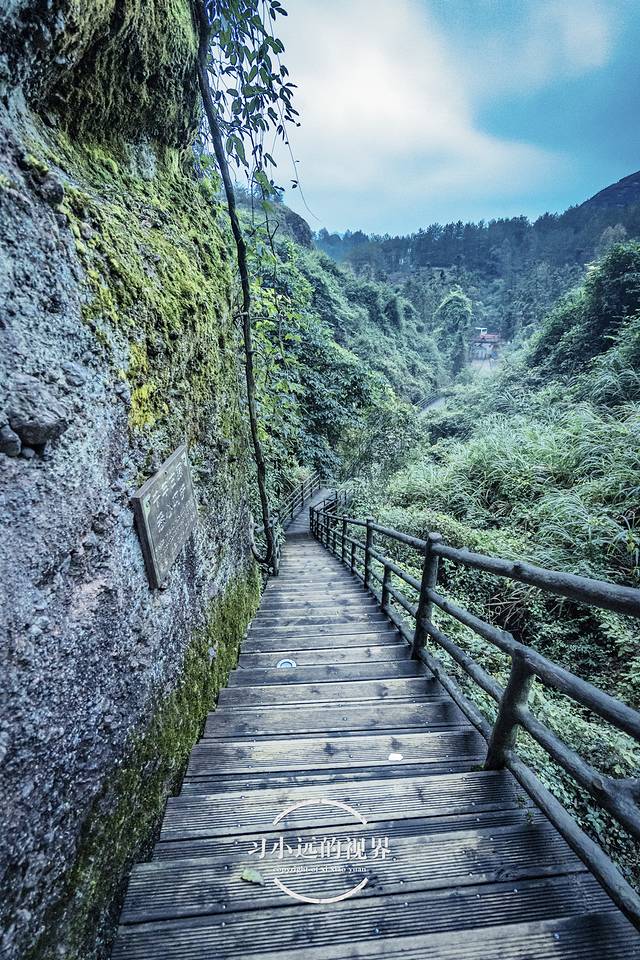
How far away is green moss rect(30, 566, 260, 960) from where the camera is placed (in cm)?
108

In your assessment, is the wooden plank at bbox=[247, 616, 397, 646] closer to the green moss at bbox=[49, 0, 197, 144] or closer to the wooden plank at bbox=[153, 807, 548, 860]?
the wooden plank at bbox=[153, 807, 548, 860]

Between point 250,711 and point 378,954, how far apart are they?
1.32 meters

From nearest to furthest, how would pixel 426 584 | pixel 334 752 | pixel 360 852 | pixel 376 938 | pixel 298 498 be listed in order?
1. pixel 376 938
2. pixel 360 852
3. pixel 334 752
4. pixel 426 584
5. pixel 298 498

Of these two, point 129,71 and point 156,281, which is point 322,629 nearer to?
point 156,281

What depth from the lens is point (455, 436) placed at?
46.5ft

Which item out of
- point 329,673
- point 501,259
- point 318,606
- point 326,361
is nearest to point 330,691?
point 329,673

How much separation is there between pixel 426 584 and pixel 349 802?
46.9 inches

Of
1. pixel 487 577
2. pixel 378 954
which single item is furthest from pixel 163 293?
pixel 487 577

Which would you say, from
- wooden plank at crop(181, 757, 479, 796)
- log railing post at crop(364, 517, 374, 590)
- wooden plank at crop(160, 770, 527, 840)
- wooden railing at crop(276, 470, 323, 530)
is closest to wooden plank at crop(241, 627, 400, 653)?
log railing post at crop(364, 517, 374, 590)

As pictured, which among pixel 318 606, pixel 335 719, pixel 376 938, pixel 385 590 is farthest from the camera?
pixel 318 606

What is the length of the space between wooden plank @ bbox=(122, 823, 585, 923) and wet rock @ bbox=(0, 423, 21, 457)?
1.40 metres

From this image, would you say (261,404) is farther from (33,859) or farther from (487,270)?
(487,270)

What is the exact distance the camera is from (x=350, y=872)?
4.15 feet

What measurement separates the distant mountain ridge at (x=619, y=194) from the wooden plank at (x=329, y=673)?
83.5m
